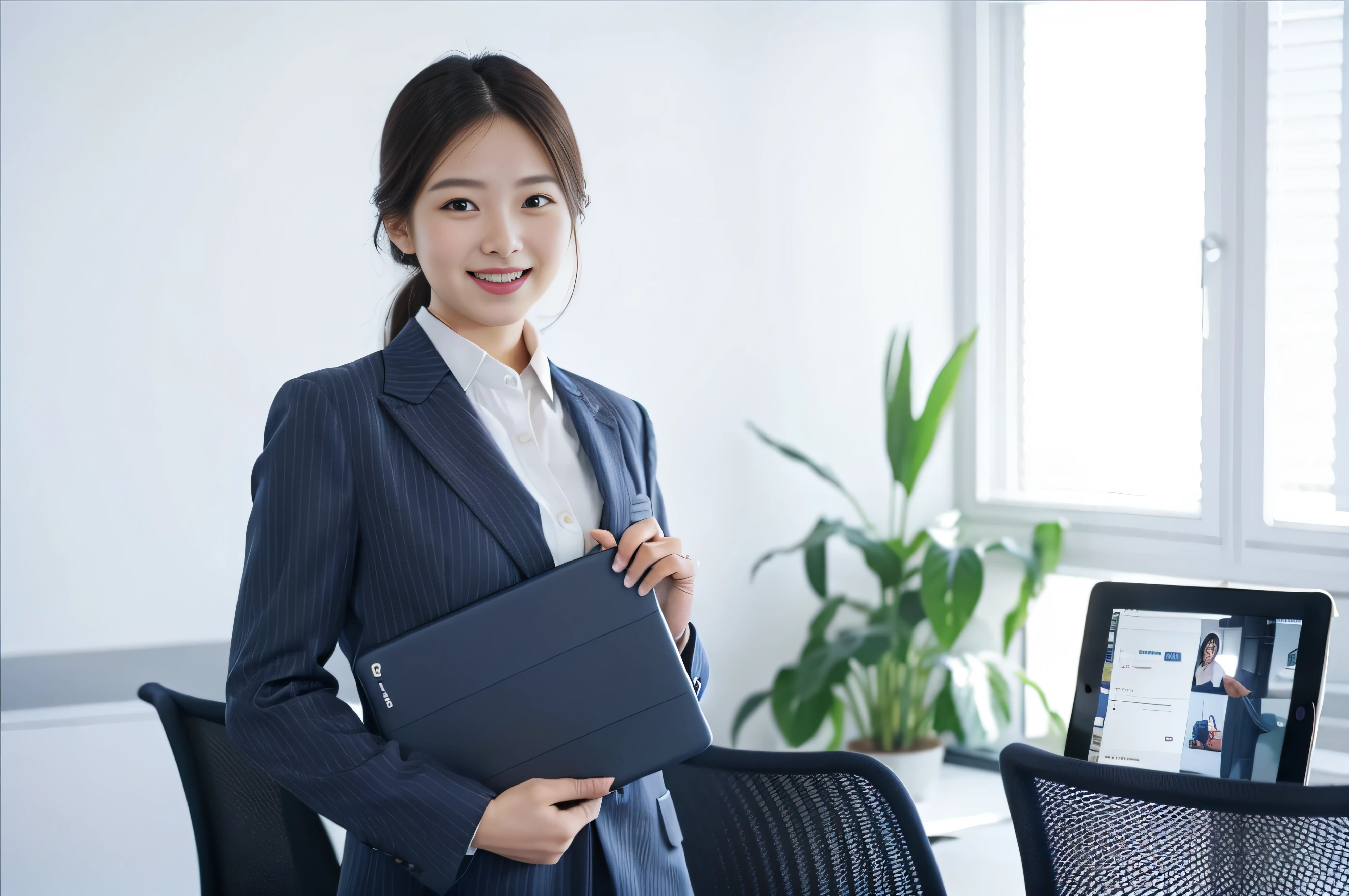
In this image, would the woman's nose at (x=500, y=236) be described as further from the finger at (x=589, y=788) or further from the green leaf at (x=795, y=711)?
the green leaf at (x=795, y=711)

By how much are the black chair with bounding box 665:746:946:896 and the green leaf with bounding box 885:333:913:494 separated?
1745 mm

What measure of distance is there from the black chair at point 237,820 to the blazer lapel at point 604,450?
540mm

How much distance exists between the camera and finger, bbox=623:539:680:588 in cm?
100

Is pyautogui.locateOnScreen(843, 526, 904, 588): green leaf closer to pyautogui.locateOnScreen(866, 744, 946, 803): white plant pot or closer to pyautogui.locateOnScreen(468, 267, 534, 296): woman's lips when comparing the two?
pyautogui.locateOnScreen(866, 744, 946, 803): white plant pot

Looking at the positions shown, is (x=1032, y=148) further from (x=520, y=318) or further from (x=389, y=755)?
(x=389, y=755)

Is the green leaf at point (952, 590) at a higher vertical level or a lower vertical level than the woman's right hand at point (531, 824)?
lower

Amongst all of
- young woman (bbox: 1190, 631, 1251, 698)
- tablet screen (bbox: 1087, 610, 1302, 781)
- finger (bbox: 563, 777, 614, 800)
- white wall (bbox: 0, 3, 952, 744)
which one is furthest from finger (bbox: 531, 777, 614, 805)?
white wall (bbox: 0, 3, 952, 744)

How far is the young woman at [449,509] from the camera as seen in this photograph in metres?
0.93

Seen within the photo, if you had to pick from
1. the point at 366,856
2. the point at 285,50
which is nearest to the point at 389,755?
the point at 366,856

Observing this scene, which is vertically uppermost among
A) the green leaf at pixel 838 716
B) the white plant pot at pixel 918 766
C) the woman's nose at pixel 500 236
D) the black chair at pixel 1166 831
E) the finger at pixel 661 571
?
the woman's nose at pixel 500 236

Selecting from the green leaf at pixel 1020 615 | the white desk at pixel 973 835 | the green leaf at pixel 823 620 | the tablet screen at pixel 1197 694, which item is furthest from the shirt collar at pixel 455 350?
the green leaf at pixel 1020 615

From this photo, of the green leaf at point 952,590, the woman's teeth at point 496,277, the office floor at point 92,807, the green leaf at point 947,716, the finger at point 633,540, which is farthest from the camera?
the green leaf at point 947,716

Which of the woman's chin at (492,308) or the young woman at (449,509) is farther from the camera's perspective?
the woman's chin at (492,308)

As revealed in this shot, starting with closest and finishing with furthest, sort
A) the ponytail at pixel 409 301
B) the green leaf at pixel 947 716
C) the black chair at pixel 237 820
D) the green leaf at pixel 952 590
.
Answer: the ponytail at pixel 409 301, the black chair at pixel 237 820, the green leaf at pixel 952 590, the green leaf at pixel 947 716
